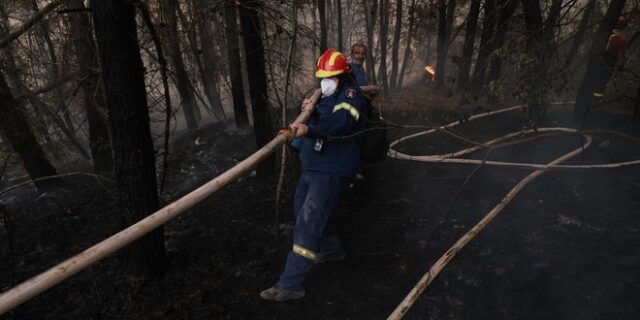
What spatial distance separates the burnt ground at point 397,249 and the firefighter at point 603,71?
0.73 m

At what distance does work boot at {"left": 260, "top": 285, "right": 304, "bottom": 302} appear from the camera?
3.58 meters

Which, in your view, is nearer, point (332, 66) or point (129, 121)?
point (129, 121)

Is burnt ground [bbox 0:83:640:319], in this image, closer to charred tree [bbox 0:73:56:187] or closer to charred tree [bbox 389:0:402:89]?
charred tree [bbox 0:73:56:187]

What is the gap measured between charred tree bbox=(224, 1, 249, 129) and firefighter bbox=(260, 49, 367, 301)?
149 inches

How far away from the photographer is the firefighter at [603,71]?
21.0ft

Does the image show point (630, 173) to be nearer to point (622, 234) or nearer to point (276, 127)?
point (622, 234)

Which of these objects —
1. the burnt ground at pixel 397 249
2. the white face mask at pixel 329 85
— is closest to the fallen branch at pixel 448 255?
the burnt ground at pixel 397 249

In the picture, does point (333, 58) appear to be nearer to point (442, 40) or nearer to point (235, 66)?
point (235, 66)

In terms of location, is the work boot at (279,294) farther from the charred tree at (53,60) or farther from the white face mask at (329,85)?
the charred tree at (53,60)

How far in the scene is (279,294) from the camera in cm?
359

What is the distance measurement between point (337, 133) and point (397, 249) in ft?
4.97

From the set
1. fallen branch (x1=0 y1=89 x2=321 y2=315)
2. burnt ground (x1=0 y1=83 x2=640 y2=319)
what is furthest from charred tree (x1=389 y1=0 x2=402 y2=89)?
fallen branch (x1=0 y1=89 x2=321 y2=315)

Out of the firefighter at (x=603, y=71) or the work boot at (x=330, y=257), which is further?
the firefighter at (x=603, y=71)

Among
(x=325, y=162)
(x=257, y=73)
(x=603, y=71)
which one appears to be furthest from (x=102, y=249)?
(x=603, y=71)
